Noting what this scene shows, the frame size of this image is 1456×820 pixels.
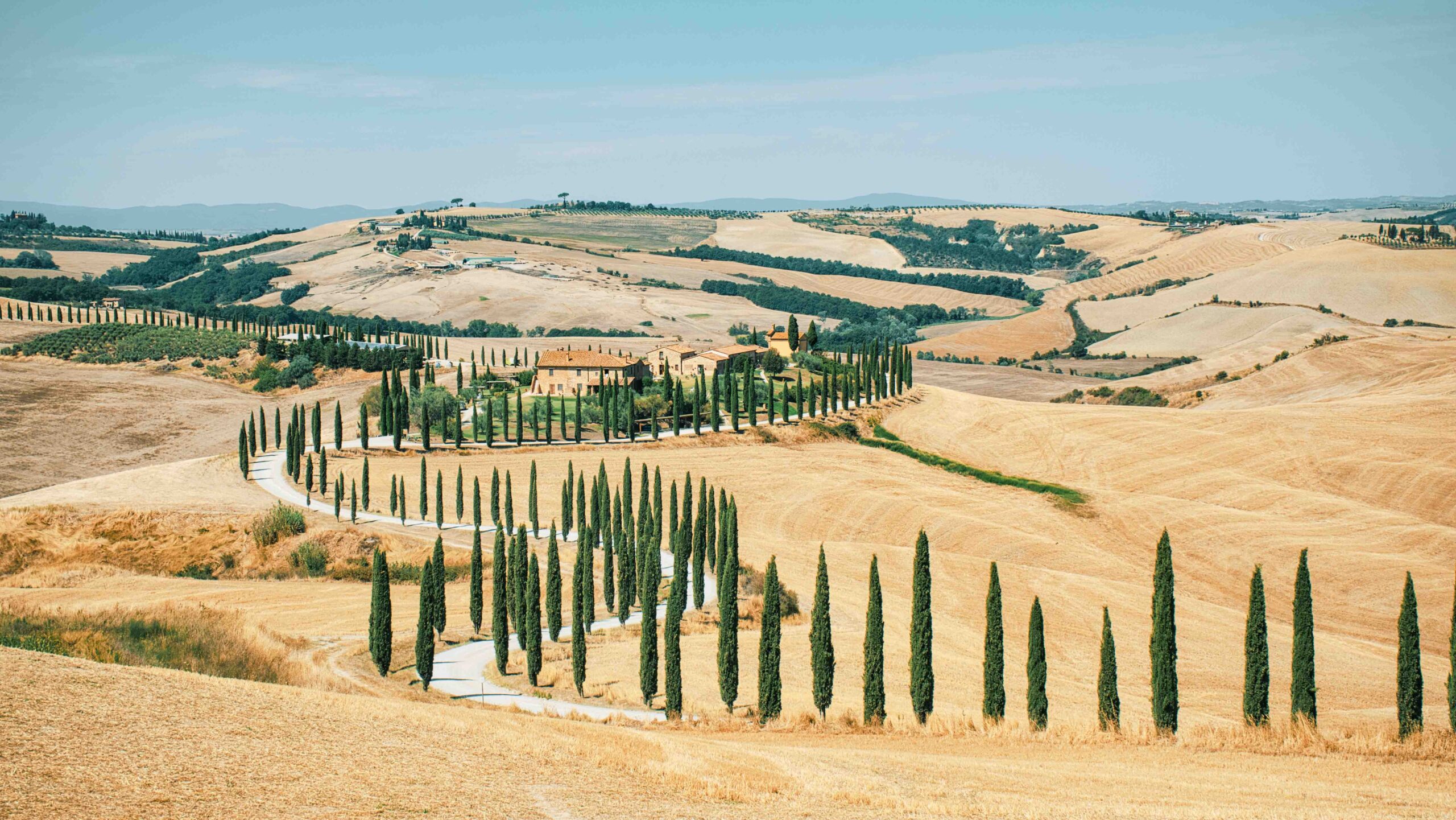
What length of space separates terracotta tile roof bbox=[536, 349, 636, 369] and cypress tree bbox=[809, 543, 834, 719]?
7014 centimetres

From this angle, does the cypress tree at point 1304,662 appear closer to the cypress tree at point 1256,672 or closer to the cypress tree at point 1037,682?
the cypress tree at point 1256,672

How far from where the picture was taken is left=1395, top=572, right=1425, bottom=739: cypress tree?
3359cm

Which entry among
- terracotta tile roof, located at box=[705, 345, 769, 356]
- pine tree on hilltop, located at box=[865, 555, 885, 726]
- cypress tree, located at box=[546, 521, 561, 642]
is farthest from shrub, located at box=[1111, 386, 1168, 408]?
pine tree on hilltop, located at box=[865, 555, 885, 726]

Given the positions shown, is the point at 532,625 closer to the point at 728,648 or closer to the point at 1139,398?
the point at 728,648

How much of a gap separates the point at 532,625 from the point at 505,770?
1883 cm

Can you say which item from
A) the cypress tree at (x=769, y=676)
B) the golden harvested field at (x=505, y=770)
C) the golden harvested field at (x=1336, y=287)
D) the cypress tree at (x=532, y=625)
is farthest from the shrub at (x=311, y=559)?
the golden harvested field at (x=1336, y=287)

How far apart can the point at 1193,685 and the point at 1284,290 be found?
14026 cm

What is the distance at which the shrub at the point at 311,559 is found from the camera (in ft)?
207

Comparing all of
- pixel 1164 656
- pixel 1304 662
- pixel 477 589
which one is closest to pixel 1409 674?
pixel 1304 662

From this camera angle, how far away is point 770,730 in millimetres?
36156

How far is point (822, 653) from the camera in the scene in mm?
38281

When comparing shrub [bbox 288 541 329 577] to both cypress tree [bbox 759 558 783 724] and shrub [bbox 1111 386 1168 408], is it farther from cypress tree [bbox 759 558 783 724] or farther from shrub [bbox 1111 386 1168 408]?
shrub [bbox 1111 386 1168 408]

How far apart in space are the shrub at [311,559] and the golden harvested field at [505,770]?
33694 mm

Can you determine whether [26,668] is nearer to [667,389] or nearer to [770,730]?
[770,730]
